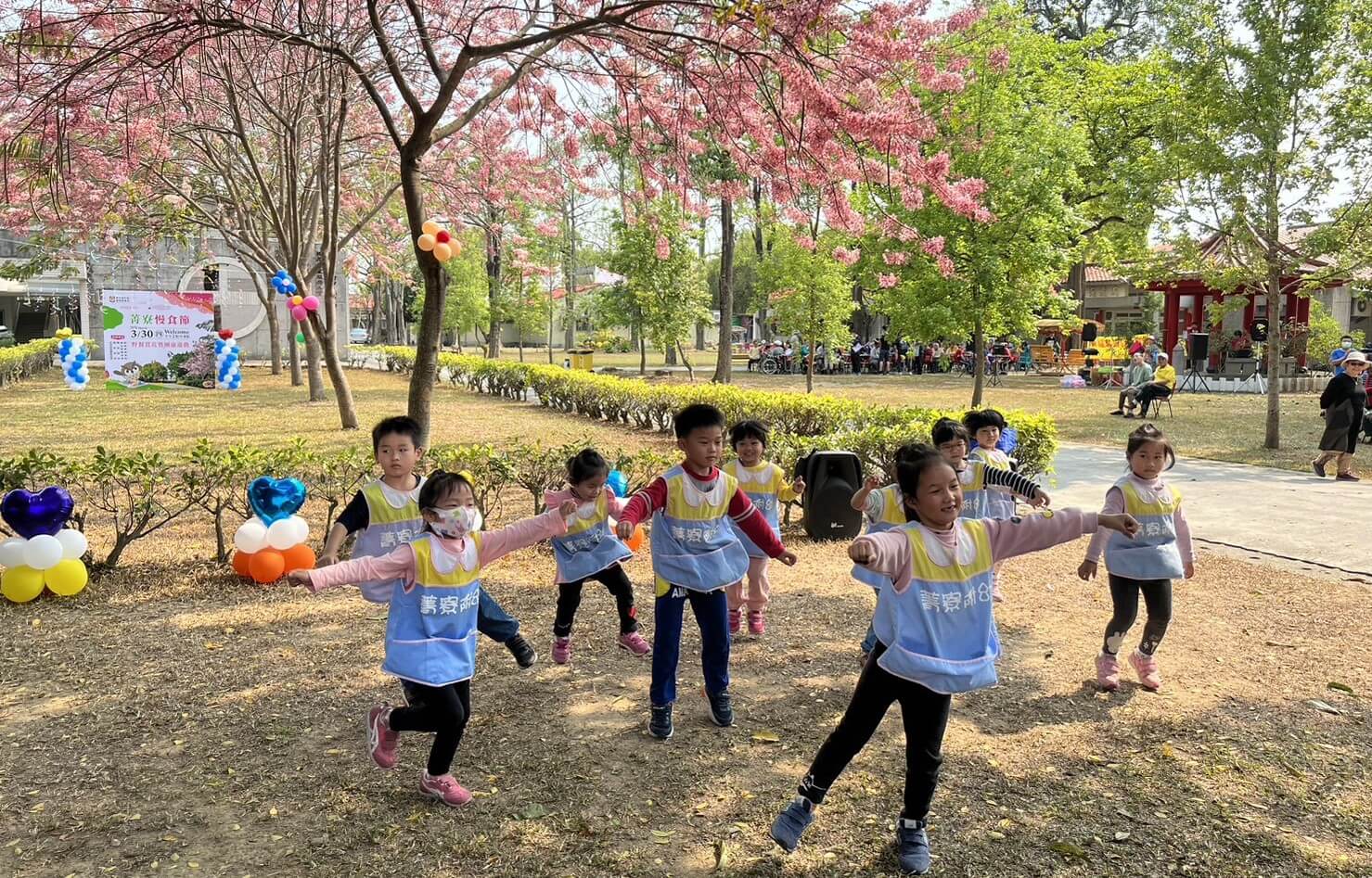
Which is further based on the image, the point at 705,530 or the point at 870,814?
the point at 705,530

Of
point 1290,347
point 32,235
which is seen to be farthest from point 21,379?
point 1290,347

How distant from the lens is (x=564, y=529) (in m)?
3.62

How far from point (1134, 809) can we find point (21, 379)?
98.5 feet

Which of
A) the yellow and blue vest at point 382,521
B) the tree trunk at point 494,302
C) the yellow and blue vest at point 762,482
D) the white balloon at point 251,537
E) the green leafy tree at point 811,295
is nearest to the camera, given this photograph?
the yellow and blue vest at point 382,521

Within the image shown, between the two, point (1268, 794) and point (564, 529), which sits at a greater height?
point (564, 529)

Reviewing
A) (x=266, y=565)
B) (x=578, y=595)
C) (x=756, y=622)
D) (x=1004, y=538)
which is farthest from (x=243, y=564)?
Answer: (x=1004, y=538)

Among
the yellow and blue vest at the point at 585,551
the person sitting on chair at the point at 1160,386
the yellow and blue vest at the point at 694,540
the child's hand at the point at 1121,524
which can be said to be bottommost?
the yellow and blue vest at the point at 585,551

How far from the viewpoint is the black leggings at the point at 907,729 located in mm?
2938

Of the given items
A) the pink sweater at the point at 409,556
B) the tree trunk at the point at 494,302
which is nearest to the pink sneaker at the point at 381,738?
the pink sweater at the point at 409,556

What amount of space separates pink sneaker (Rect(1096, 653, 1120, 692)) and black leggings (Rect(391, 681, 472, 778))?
10.2 ft

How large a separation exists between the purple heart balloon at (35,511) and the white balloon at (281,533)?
116cm

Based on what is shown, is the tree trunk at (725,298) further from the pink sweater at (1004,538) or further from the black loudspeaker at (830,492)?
the pink sweater at (1004,538)

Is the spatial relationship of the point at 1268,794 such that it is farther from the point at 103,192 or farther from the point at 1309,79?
the point at 103,192

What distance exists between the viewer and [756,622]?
17.4ft
